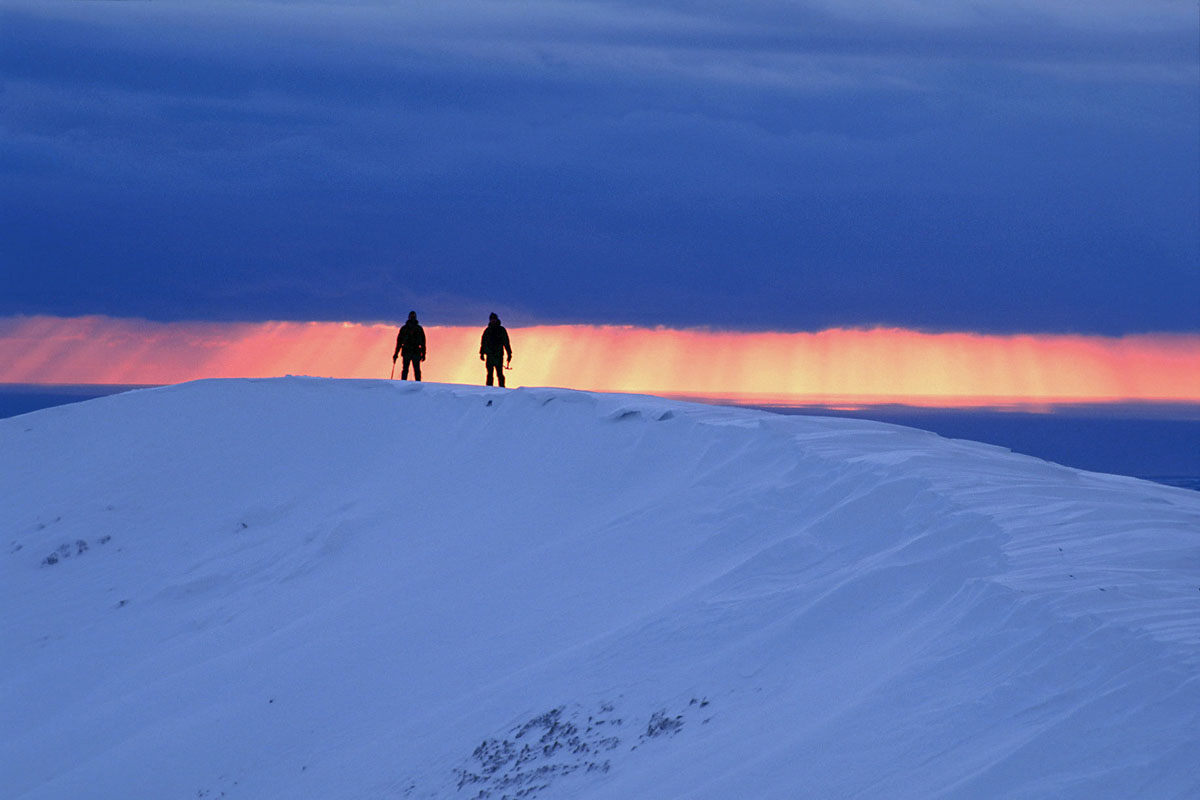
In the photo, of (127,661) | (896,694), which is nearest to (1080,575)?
(896,694)

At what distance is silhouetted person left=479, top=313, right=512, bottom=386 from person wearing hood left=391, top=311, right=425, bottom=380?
1.88m

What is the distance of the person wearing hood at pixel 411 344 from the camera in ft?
78.2

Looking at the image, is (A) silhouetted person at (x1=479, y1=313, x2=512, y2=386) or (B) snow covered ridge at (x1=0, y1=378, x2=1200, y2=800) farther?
(A) silhouetted person at (x1=479, y1=313, x2=512, y2=386)

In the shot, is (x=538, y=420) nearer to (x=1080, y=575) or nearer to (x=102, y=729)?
(x=102, y=729)

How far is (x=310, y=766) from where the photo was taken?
11406mm

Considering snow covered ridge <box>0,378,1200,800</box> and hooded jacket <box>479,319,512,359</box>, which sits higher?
hooded jacket <box>479,319,512,359</box>

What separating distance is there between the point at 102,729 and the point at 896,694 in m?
10.9

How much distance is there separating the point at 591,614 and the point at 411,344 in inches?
522

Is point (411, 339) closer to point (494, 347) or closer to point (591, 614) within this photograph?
point (494, 347)

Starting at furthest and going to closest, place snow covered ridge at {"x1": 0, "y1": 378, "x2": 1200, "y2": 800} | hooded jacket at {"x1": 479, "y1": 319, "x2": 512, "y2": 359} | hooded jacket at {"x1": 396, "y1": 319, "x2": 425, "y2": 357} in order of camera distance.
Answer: hooded jacket at {"x1": 396, "y1": 319, "x2": 425, "y2": 357} → hooded jacket at {"x1": 479, "y1": 319, "x2": 512, "y2": 359} → snow covered ridge at {"x1": 0, "y1": 378, "x2": 1200, "y2": 800}

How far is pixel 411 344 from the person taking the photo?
24.0 meters

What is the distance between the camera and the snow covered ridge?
274 inches

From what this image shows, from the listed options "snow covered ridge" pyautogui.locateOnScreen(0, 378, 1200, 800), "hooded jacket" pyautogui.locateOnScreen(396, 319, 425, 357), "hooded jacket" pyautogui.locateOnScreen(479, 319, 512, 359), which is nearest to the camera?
"snow covered ridge" pyautogui.locateOnScreen(0, 378, 1200, 800)

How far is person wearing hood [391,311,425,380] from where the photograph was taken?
23.8 meters
